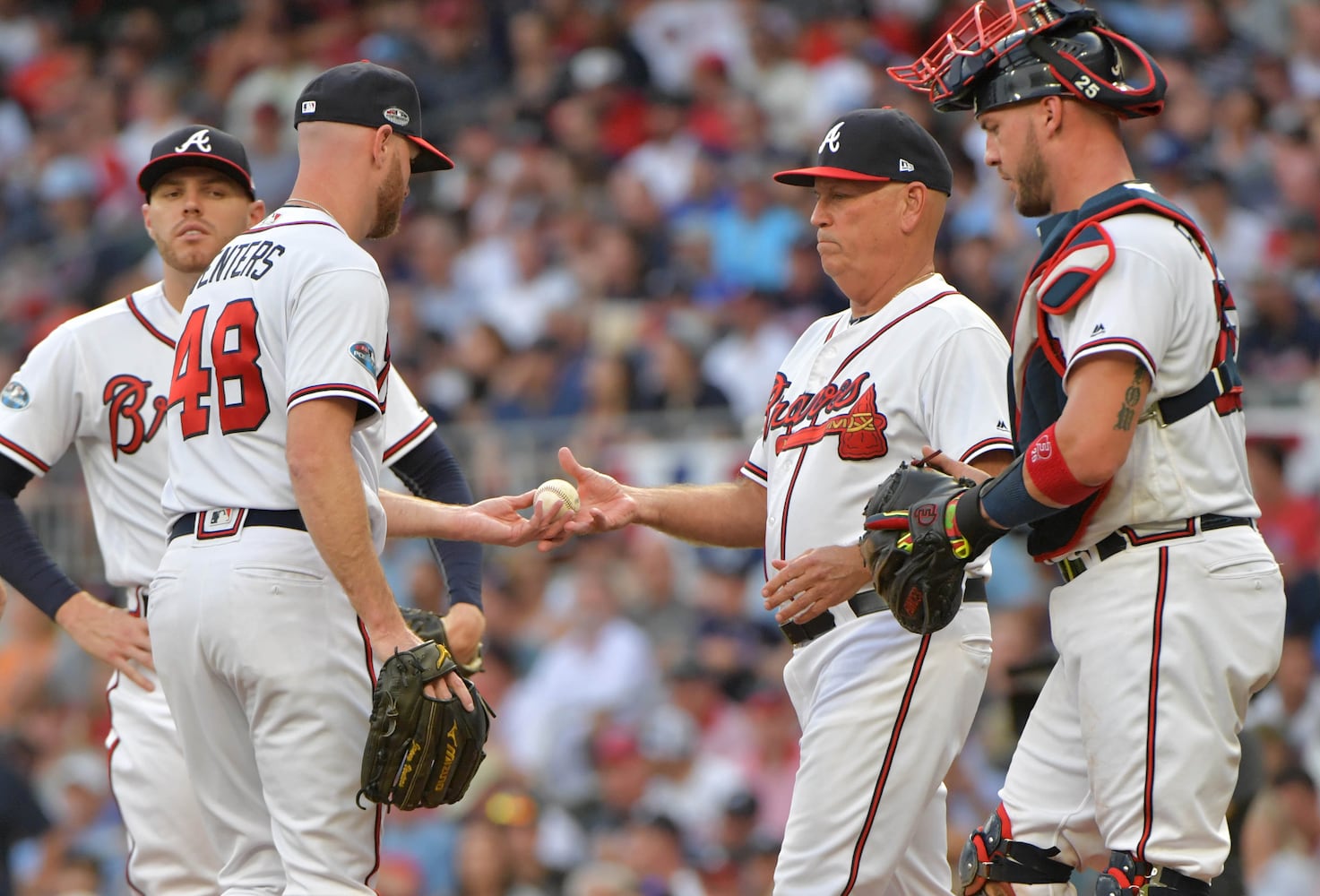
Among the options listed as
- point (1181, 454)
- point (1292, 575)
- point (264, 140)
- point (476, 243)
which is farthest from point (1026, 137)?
point (264, 140)

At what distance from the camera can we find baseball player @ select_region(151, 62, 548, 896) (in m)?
4.18

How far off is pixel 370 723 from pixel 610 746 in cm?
526

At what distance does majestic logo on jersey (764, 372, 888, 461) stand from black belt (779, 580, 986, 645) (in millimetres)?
377

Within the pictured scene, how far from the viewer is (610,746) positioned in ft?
30.6

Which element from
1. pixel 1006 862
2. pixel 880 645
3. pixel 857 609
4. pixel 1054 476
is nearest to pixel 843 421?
pixel 857 609

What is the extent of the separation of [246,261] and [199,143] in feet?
3.62

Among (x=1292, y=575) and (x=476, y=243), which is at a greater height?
(x=476, y=243)

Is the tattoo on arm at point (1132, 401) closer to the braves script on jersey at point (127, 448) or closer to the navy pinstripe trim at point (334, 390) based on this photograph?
the navy pinstripe trim at point (334, 390)

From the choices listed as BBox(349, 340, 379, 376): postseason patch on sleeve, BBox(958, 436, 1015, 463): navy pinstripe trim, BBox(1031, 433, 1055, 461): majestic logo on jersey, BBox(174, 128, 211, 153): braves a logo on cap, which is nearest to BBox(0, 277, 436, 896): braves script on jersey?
BBox(174, 128, 211, 153): braves a logo on cap

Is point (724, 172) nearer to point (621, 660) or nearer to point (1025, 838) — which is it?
point (621, 660)

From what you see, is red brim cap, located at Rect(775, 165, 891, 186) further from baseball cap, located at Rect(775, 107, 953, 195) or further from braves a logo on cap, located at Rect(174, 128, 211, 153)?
braves a logo on cap, located at Rect(174, 128, 211, 153)

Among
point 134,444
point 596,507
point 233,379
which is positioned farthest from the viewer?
point 134,444

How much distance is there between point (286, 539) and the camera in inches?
169

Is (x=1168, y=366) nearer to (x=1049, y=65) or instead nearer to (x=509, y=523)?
(x=1049, y=65)
